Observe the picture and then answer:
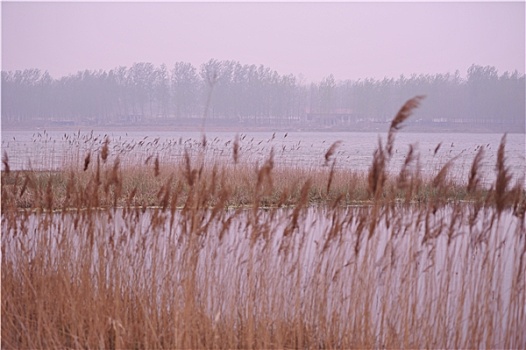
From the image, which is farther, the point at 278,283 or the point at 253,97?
the point at 253,97

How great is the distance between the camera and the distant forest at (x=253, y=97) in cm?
3005

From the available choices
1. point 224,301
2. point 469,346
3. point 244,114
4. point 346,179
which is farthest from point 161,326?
point 244,114

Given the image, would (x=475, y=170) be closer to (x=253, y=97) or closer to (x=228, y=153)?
(x=228, y=153)

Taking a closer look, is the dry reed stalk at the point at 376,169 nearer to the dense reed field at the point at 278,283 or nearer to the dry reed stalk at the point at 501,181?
the dense reed field at the point at 278,283

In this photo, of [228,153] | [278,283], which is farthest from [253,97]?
[278,283]

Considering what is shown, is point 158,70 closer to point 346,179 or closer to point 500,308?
point 346,179

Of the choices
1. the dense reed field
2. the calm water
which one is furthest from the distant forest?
the dense reed field

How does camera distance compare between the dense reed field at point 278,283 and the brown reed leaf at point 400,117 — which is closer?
the brown reed leaf at point 400,117

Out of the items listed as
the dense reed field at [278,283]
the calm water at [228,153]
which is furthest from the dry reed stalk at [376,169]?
the calm water at [228,153]

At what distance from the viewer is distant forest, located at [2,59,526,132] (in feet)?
98.6

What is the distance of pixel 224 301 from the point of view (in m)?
4.14

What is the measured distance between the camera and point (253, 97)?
35969 mm

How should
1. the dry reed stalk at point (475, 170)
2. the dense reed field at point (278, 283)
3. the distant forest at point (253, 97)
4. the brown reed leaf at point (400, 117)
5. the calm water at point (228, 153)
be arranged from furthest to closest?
the distant forest at point (253, 97)
the calm water at point (228, 153)
the dense reed field at point (278, 283)
the dry reed stalk at point (475, 170)
the brown reed leaf at point (400, 117)

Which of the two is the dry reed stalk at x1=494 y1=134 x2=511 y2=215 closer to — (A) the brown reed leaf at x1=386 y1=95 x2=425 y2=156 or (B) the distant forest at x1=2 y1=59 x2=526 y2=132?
(A) the brown reed leaf at x1=386 y1=95 x2=425 y2=156
